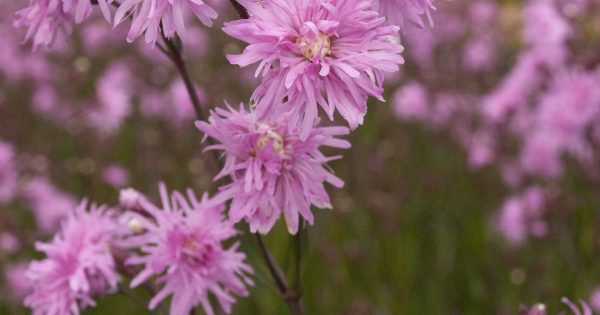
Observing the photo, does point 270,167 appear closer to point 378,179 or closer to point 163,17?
point 163,17

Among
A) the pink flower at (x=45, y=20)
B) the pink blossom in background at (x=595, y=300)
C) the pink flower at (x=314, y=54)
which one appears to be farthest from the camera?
the pink blossom in background at (x=595, y=300)

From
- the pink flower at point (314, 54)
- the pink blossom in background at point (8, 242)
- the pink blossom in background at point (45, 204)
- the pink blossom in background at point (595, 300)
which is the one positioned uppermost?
the pink flower at point (314, 54)

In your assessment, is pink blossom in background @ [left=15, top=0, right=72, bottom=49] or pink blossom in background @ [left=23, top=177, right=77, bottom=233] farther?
pink blossom in background @ [left=23, top=177, right=77, bottom=233]

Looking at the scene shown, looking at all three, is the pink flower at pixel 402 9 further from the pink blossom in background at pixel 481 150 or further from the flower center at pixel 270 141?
the pink blossom in background at pixel 481 150

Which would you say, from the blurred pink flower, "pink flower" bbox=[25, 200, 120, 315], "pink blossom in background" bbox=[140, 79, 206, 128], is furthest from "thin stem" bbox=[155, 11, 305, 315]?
"pink blossom in background" bbox=[140, 79, 206, 128]

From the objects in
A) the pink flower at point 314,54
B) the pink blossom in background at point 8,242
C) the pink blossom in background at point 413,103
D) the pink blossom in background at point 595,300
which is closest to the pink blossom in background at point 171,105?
the pink blossom in background at point 413,103

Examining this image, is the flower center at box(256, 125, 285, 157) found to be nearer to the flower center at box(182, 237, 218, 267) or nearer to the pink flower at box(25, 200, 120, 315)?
the flower center at box(182, 237, 218, 267)

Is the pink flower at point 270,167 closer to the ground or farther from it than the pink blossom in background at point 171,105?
farther from it

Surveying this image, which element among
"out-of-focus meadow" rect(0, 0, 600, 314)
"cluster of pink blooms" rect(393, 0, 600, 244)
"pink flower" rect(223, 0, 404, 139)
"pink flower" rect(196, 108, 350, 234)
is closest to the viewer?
"pink flower" rect(223, 0, 404, 139)
